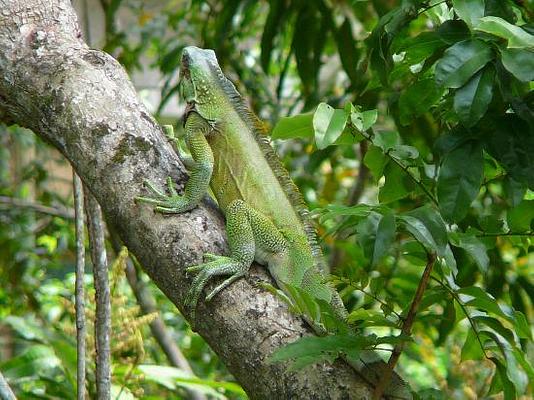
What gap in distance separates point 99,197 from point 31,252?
280 cm

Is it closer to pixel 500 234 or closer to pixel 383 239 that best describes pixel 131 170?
pixel 383 239

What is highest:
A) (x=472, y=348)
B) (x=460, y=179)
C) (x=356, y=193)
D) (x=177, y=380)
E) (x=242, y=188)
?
(x=460, y=179)

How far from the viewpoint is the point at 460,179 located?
1.61 meters

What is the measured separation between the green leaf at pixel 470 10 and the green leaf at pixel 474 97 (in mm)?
97

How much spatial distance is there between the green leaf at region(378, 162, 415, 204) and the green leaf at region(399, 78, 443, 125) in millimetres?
122

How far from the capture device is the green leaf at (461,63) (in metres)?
1.52

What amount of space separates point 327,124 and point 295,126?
131 mm

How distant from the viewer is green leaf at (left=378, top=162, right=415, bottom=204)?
76.4 inches

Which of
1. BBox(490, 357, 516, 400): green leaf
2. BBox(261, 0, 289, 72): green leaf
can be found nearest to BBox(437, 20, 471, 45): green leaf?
BBox(490, 357, 516, 400): green leaf

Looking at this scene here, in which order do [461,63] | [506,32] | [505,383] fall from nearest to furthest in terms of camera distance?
[506,32]
[461,63]
[505,383]

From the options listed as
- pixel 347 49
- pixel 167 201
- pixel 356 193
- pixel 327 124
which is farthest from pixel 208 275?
pixel 356 193

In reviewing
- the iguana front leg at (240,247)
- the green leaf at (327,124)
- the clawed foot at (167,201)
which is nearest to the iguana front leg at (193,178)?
the clawed foot at (167,201)

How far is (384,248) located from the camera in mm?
1675

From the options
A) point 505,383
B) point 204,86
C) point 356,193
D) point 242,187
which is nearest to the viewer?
point 505,383
